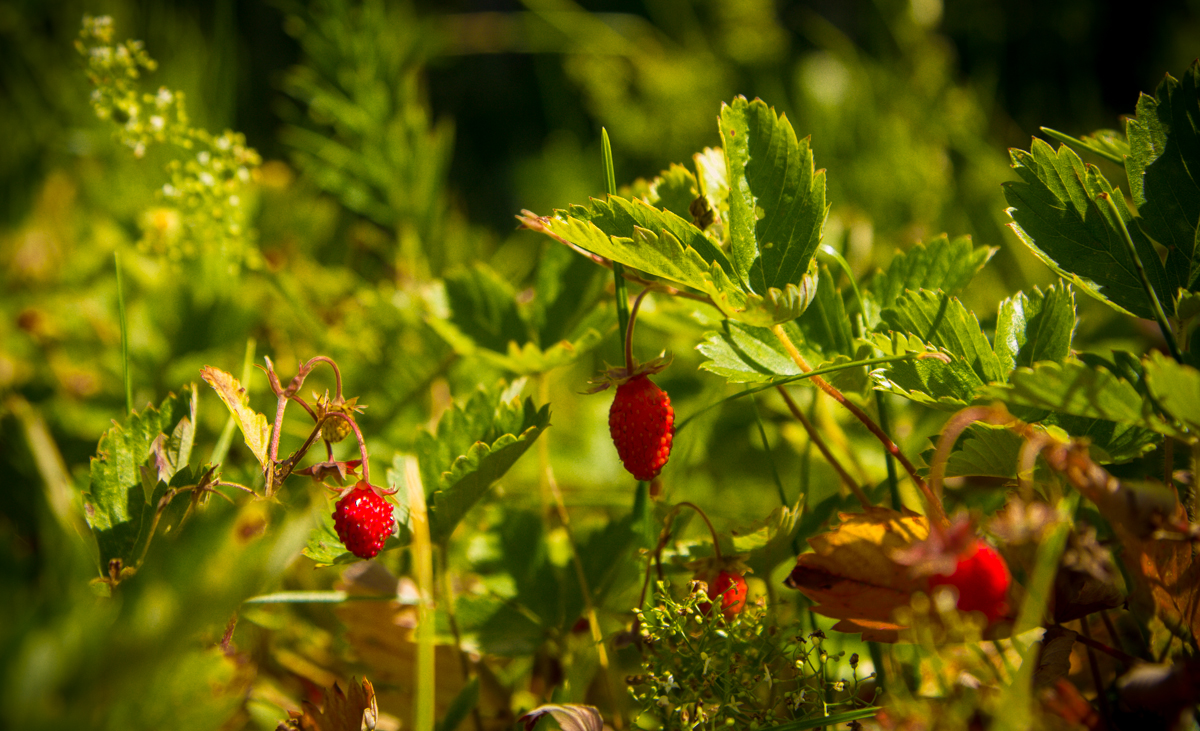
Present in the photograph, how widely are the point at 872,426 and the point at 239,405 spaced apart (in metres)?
0.42

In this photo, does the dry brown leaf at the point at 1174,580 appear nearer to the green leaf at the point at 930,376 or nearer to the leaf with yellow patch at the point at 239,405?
the green leaf at the point at 930,376

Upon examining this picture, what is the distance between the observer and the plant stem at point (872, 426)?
0.42 m

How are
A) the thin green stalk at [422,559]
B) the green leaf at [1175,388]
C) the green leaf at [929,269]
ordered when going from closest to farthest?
1. the green leaf at [1175,388]
2. the thin green stalk at [422,559]
3. the green leaf at [929,269]

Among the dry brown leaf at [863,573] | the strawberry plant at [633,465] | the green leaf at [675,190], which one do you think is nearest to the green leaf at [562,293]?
the strawberry plant at [633,465]

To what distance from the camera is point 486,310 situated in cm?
71

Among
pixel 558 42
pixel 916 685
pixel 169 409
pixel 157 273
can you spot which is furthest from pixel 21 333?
pixel 558 42

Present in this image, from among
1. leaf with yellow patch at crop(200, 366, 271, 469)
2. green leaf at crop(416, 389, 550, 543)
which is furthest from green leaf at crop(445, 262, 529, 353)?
leaf with yellow patch at crop(200, 366, 271, 469)

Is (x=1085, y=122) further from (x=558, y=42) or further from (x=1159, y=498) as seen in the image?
(x=1159, y=498)

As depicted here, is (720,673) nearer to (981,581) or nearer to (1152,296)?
(981,581)

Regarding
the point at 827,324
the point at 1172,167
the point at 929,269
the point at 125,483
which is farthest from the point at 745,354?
the point at 125,483

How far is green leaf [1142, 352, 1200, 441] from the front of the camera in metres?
0.35

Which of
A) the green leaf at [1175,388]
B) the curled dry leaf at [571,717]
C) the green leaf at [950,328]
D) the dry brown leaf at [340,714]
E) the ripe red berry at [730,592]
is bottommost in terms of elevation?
the dry brown leaf at [340,714]

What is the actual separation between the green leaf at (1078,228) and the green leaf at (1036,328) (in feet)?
0.05

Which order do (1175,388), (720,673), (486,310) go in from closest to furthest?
(1175,388), (720,673), (486,310)
